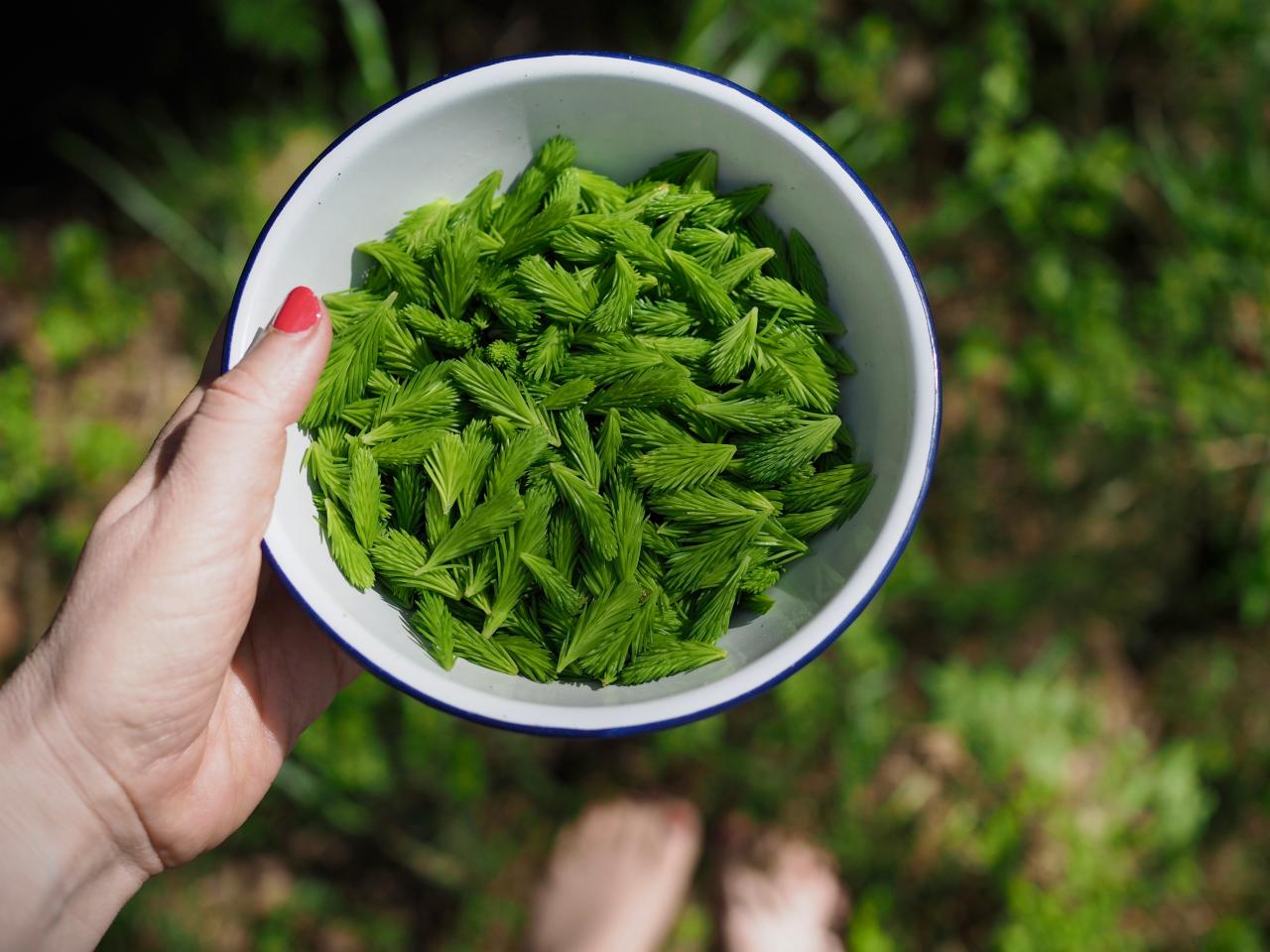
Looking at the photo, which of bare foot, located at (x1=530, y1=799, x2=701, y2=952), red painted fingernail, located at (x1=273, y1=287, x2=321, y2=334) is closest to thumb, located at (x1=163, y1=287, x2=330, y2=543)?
red painted fingernail, located at (x1=273, y1=287, x2=321, y2=334)

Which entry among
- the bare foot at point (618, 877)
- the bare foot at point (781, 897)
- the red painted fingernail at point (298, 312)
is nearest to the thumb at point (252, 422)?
the red painted fingernail at point (298, 312)

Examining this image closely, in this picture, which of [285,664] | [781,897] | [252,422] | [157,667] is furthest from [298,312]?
[781,897]

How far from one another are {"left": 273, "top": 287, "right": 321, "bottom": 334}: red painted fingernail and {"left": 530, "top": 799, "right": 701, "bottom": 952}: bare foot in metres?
1.52

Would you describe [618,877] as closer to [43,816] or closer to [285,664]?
[285,664]

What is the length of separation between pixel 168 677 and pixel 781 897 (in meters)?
1.61

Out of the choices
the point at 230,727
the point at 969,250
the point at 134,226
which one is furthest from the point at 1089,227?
the point at 134,226

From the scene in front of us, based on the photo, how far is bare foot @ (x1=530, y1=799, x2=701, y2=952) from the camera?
226cm

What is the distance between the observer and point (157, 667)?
123 cm

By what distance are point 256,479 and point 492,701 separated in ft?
1.33

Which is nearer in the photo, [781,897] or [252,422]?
[252,422]

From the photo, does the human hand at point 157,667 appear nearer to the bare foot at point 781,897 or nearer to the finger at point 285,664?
the finger at point 285,664

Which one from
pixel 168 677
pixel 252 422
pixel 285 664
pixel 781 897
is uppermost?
pixel 252 422

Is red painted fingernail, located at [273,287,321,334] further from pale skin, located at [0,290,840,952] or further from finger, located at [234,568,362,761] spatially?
finger, located at [234,568,362,761]

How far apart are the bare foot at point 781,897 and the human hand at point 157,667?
1295 mm
